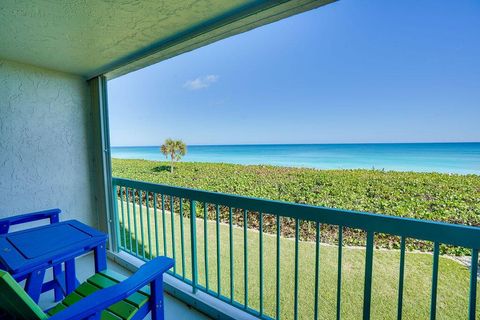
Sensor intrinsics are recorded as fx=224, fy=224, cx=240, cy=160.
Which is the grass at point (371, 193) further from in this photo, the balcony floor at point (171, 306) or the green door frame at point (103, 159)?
the balcony floor at point (171, 306)

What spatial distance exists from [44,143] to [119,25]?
173 cm

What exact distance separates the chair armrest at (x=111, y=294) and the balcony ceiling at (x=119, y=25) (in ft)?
4.99

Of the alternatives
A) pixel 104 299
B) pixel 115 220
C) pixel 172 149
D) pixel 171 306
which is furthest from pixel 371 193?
pixel 172 149

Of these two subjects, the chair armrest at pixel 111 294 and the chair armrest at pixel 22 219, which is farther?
the chair armrest at pixel 22 219

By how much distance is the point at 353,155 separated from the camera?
1556 cm

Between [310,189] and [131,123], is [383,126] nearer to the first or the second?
[310,189]

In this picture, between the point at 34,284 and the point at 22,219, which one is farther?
the point at 22,219

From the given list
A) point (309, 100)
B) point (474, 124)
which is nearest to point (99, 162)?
point (474, 124)

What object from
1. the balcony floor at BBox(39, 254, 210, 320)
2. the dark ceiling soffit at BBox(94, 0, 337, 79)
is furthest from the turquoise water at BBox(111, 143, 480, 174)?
the dark ceiling soffit at BBox(94, 0, 337, 79)

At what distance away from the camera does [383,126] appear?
1345 centimetres

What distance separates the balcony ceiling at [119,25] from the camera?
53.9 inches

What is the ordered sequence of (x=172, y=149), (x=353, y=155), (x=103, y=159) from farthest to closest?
(x=353, y=155)
(x=172, y=149)
(x=103, y=159)

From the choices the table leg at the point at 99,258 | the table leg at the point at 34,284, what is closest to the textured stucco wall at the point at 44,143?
the table leg at the point at 34,284

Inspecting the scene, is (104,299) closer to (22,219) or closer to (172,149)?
(22,219)
